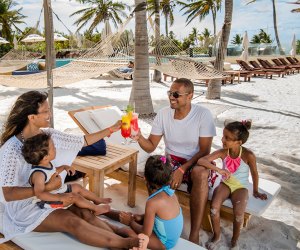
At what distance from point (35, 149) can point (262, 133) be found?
4605 mm

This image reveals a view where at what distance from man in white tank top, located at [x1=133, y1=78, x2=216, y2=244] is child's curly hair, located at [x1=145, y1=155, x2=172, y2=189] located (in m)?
0.57

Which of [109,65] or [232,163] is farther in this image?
[109,65]

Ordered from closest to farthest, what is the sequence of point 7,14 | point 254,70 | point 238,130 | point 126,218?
point 126,218 → point 238,130 → point 254,70 → point 7,14

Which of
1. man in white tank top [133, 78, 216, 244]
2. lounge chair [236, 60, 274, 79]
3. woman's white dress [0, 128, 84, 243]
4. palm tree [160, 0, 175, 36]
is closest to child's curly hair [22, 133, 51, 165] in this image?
woman's white dress [0, 128, 84, 243]

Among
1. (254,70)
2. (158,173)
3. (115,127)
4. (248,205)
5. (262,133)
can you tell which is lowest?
(262,133)

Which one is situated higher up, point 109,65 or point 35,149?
point 109,65

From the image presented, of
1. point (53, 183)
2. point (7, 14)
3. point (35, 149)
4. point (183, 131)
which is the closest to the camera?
point (35, 149)

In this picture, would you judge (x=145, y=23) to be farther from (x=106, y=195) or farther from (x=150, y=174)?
(x=150, y=174)

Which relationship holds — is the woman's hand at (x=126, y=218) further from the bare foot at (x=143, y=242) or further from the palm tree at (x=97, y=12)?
the palm tree at (x=97, y=12)

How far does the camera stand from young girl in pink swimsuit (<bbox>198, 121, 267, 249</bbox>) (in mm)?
2256

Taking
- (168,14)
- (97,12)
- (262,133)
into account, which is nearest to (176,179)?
(262,133)

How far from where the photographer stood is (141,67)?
622cm

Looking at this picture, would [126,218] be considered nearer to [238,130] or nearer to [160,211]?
[160,211]

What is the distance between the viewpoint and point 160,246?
1.88 m
